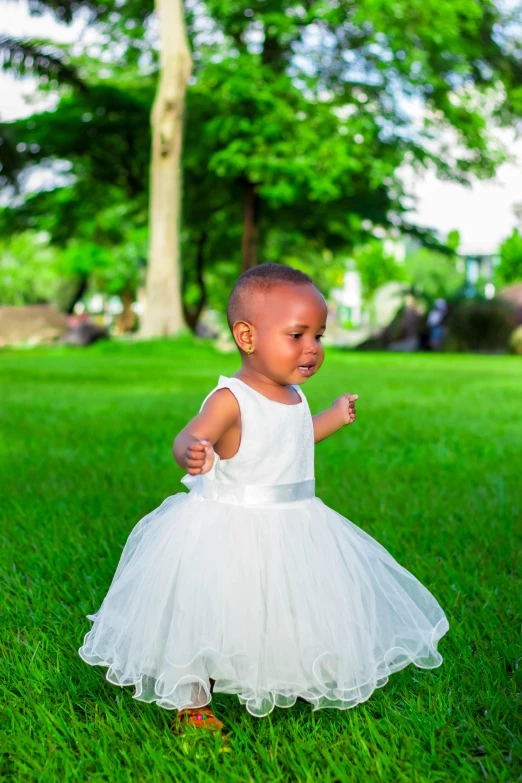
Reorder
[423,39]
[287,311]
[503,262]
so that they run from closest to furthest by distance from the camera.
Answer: [287,311] → [423,39] → [503,262]

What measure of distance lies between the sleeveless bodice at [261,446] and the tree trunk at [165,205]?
18.4 metres

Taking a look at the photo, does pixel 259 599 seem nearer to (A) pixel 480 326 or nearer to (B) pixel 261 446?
(B) pixel 261 446

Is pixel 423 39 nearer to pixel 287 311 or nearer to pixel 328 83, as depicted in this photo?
pixel 328 83

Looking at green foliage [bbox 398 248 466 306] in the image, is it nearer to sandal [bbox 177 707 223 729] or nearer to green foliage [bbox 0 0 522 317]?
green foliage [bbox 0 0 522 317]

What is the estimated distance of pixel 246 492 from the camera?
2.32 meters

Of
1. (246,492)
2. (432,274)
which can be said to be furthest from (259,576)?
(432,274)

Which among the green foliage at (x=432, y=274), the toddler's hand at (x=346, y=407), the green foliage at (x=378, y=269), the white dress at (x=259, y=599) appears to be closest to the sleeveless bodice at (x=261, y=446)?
the white dress at (x=259, y=599)

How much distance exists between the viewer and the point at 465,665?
244 cm

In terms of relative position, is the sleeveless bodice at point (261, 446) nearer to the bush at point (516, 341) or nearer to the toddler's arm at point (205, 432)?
the toddler's arm at point (205, 432)

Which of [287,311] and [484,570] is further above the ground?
[287,311]

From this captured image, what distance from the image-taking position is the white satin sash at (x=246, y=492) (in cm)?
232

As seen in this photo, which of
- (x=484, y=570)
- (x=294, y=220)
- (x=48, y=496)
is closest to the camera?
(x=484, y=570)

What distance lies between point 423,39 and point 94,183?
409 inches

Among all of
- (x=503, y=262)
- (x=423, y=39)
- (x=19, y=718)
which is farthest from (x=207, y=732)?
(x=503, y=262)
